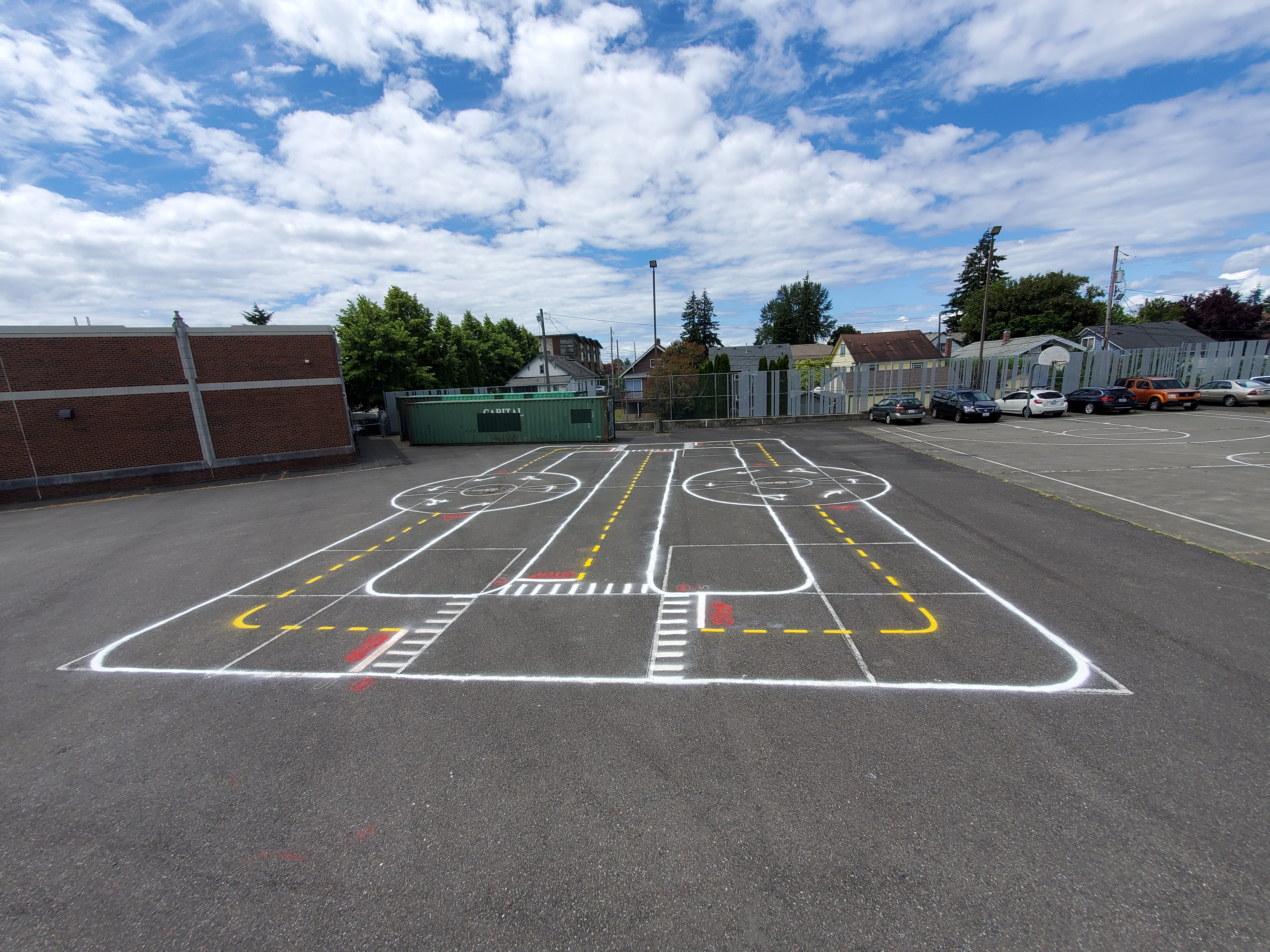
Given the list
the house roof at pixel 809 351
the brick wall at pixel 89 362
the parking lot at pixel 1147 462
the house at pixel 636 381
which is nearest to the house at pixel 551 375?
the house at pixel 636 381

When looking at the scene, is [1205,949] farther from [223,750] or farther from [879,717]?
[223,750]

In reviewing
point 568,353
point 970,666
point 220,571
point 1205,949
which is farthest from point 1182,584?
point 568,353

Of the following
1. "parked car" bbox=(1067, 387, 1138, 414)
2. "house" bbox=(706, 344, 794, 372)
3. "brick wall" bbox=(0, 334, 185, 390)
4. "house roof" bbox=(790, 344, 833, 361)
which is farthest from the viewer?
"house roof" bbox=(790, 344, 833, 361)

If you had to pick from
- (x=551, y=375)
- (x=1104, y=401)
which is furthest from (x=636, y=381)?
(x=1104, y=401)

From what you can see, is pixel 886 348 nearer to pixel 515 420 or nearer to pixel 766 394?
pixel 766 394

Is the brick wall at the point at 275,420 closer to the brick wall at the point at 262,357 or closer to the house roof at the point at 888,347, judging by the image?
the brick wall at the point at 262,357

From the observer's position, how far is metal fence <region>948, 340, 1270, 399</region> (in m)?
33.1

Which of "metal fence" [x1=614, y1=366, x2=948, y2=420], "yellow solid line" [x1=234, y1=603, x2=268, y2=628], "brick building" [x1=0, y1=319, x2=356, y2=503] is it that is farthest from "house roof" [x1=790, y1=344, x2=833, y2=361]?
"yellow solid line" [x1=234, y1=603, x2=268, y2=628]

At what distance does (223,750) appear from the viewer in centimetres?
474

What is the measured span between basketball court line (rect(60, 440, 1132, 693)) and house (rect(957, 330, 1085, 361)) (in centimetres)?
3385

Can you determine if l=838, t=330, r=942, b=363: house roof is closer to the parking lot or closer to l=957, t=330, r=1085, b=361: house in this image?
l=957, t=330, r=1085, b=361: house

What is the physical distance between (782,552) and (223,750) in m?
7.94

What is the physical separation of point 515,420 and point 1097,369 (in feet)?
119

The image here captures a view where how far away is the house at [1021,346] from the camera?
41750mm
